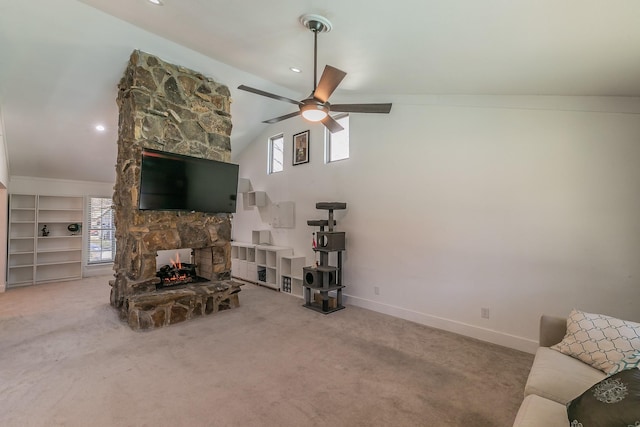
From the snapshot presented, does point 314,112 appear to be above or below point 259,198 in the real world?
above

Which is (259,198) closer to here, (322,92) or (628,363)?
(322,92)

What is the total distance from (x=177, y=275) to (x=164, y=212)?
3.82ft

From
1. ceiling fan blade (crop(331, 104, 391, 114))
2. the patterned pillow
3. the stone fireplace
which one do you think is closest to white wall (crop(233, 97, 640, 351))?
the patterned pillow

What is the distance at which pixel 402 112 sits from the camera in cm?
424

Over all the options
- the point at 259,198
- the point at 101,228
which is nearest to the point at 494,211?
the point at 259,198

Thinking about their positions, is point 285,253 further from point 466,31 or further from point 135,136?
point 466,31

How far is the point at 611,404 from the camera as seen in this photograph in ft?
4.11

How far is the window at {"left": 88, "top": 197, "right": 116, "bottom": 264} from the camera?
260 inches

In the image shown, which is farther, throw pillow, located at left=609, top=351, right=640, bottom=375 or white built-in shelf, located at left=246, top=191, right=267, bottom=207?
white built-in shelf, located at left=246, top=191, right=267, bottom=207

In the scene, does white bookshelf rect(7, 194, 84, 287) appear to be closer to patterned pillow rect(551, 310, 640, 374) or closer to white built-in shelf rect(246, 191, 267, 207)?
white built-in shelf rect(246, 191, 267, 207)

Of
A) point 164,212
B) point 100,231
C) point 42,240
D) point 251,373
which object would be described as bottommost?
point 251,373

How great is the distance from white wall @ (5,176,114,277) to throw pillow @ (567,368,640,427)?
8.03 metres

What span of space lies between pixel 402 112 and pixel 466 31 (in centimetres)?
210

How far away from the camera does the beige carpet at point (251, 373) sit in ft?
6.89
